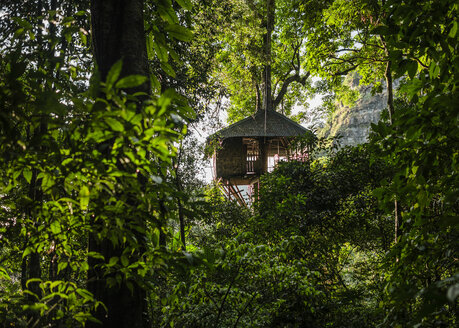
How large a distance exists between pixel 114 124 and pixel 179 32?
0.97 meters

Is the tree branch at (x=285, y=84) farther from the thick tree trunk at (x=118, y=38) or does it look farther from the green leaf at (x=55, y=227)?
the green leaf at (x=55, y=227)

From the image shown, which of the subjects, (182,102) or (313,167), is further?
(313,167)

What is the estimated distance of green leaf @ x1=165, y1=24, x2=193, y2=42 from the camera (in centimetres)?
167

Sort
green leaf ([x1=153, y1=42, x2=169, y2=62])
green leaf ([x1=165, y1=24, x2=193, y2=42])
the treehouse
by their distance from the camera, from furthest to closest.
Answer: the treehouse < green leaf ([x1=153, y1=42, x2=169, y2=62]) < green leaf ([x1=165, y1=24, x2=193, y2=42])

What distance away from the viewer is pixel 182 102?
4.89 feet

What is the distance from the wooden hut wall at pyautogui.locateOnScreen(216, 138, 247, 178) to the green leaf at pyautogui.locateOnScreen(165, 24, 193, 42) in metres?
14.1

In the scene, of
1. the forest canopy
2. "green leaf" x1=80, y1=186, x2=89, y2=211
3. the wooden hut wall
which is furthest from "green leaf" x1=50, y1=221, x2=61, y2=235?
the wooden hut wall

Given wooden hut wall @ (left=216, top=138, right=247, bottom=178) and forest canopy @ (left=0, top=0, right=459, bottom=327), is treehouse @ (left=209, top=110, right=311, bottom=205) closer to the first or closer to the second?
wooden hut wall @ (left=216, top=138, right=247, bottom=178)

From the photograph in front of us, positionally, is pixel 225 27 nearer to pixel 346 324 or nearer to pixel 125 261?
pixel 346 324

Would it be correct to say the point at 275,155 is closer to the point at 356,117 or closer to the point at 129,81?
the point at 129,81

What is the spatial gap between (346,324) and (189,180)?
7.24m

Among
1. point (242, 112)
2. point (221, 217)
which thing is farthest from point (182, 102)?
point (242, 112)

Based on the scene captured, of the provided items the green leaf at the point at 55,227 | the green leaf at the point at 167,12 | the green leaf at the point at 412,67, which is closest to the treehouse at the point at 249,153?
the green leaf at the point at 167,12

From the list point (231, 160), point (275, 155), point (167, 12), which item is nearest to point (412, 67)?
point (167, 12)
